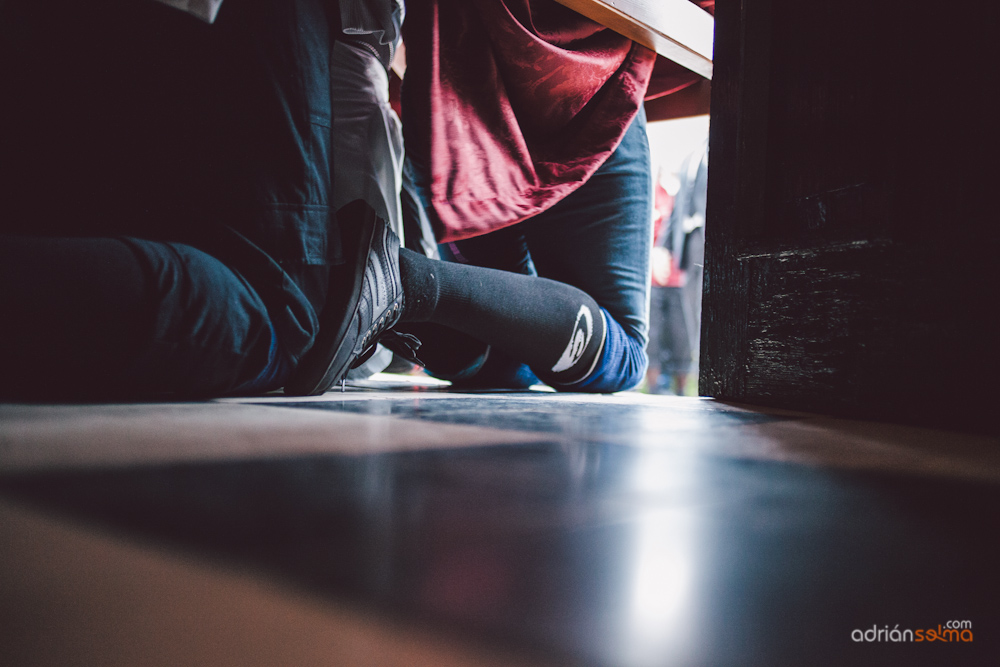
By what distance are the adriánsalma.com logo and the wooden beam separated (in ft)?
4.15

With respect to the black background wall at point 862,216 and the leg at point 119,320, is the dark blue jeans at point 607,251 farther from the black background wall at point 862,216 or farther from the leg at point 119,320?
the leg at point 119,320

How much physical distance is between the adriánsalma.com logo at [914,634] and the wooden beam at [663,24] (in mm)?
1266

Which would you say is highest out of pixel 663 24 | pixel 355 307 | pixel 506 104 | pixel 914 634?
pixel 663 24

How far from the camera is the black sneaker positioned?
796 mm

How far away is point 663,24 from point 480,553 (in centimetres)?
139

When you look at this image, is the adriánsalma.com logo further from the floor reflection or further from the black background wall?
the black background wall

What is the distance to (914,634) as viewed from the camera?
192 millimetres

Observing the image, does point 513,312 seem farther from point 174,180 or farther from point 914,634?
point 914,634

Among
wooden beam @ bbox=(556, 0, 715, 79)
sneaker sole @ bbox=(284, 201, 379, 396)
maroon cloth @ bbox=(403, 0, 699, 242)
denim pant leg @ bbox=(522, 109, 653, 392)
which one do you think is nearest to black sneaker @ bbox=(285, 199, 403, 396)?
sneaker sole @ bbox=(284, 201, 379, 396)

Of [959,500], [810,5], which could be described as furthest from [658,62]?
[959,500]

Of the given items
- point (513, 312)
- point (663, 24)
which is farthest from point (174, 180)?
point (663, 24)

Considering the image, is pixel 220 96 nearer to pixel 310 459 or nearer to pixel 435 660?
pixel 310 459

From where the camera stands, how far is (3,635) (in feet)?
0.54

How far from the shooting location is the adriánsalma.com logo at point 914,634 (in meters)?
0.19
